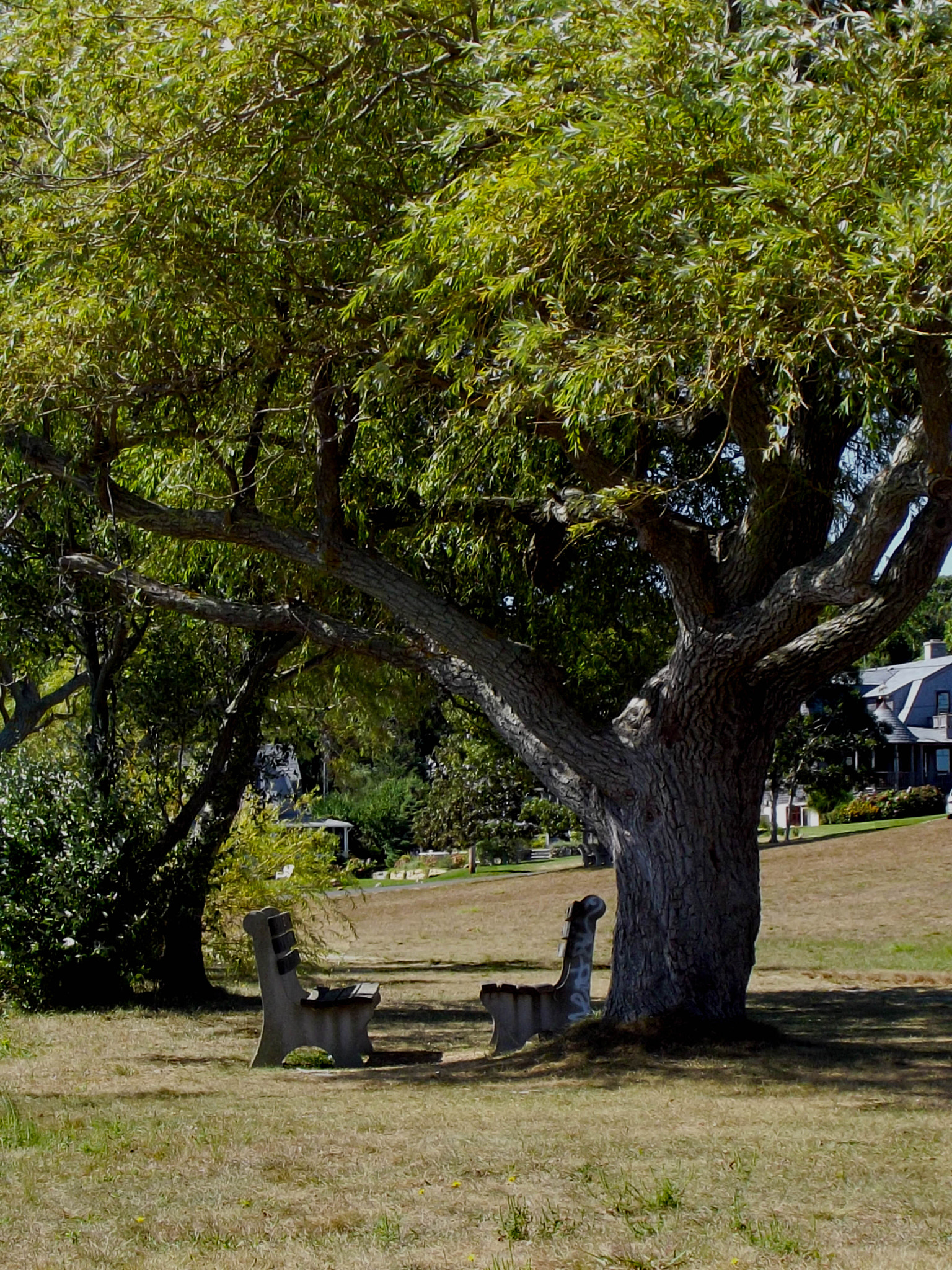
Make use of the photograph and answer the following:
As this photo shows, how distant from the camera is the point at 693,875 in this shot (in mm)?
9289

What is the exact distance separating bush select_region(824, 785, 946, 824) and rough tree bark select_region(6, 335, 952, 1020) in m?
39.1

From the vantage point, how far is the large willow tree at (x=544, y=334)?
7.21 metres

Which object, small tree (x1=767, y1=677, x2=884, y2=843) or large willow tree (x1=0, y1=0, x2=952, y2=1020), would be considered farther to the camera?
small tree (x1=767, y1=677, x2=884, y2=843)

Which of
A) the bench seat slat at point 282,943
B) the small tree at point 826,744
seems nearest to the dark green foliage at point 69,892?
the bench seat slat at point 282,943

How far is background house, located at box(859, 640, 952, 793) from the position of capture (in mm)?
60594

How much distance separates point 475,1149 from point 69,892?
8.10 metres

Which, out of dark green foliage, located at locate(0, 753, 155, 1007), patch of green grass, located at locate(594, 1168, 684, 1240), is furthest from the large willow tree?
patch of green grass, located at locate(594, 1168, 684, 1240)

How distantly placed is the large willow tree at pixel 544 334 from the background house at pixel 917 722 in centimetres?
5032

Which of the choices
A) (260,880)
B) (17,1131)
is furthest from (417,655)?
(260,880)

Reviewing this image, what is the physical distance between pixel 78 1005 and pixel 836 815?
39.7m

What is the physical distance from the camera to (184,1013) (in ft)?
43.2

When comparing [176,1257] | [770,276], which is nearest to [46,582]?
[770,276]

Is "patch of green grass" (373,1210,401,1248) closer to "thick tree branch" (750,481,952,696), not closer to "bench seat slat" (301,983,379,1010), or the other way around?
"thick tree branch" (750,481,952,696)

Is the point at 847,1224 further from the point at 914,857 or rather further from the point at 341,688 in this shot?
the point at 914,857
